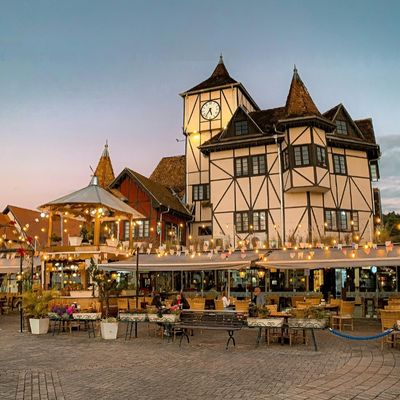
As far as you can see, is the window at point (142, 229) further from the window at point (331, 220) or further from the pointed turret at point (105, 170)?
the window at point (331, 220)

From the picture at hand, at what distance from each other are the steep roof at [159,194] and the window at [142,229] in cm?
169

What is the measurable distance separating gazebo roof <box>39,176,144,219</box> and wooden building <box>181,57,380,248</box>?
24.3 feet

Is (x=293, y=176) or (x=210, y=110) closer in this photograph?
(x=293, y=176)

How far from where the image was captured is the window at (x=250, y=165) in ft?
87.0

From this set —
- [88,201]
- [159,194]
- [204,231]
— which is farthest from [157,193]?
[88,201]

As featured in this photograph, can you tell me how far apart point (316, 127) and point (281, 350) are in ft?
55.2

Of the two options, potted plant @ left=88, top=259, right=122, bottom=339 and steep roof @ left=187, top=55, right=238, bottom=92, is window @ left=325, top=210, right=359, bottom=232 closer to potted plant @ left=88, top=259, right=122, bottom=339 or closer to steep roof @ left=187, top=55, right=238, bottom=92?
steep roof @ left=187, top=55, right=238, bottom=92

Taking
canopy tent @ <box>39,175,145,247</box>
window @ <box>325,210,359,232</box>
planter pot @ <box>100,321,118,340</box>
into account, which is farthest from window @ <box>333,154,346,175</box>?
planter pot @ <box>100,321,118,340</box>

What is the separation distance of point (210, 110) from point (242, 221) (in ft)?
31.0

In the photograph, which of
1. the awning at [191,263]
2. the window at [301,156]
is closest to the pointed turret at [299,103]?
the window at [301,156]

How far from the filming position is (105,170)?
3775cm

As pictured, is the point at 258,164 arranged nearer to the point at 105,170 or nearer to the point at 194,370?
the point at 105,170

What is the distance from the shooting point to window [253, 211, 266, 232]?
2589 centimetres

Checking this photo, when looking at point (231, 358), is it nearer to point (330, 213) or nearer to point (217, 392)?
point (217, 392)
